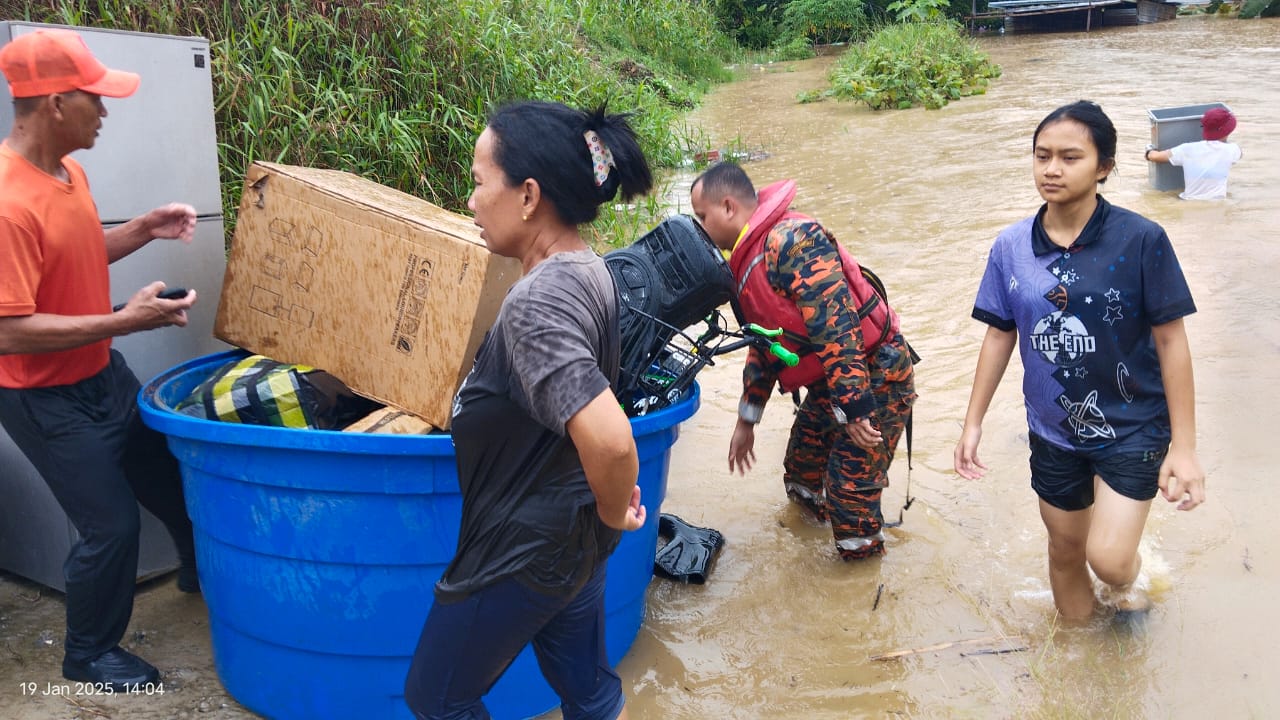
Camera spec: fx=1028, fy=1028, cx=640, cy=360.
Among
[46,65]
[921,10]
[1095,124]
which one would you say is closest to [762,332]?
[1095,124]

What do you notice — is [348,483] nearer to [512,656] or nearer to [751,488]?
[512,656]

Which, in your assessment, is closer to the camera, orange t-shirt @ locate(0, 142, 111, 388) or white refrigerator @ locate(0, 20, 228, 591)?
orange t-shirt @ locate(0, 142, 111, 388)

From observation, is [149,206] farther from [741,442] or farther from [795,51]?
[795,51]

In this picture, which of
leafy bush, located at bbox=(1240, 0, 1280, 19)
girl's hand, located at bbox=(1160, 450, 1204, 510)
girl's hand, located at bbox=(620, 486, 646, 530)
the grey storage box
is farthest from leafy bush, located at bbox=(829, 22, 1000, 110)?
girl's hand, located at bbox=(620, 486, 646, 530)

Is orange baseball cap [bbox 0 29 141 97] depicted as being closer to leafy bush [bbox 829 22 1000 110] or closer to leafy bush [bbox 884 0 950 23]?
leafy bush [bbox 829 22 1000 110]

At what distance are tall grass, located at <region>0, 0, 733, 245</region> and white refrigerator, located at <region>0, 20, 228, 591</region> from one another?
4.31 feet

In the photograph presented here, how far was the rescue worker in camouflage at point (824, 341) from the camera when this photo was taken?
11.0 feet

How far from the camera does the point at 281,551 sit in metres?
2.59

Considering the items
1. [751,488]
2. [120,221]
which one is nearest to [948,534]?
[751,488]

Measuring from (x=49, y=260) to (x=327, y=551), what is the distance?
3.48ft

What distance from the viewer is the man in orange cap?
2611mm

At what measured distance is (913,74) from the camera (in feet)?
46.9
